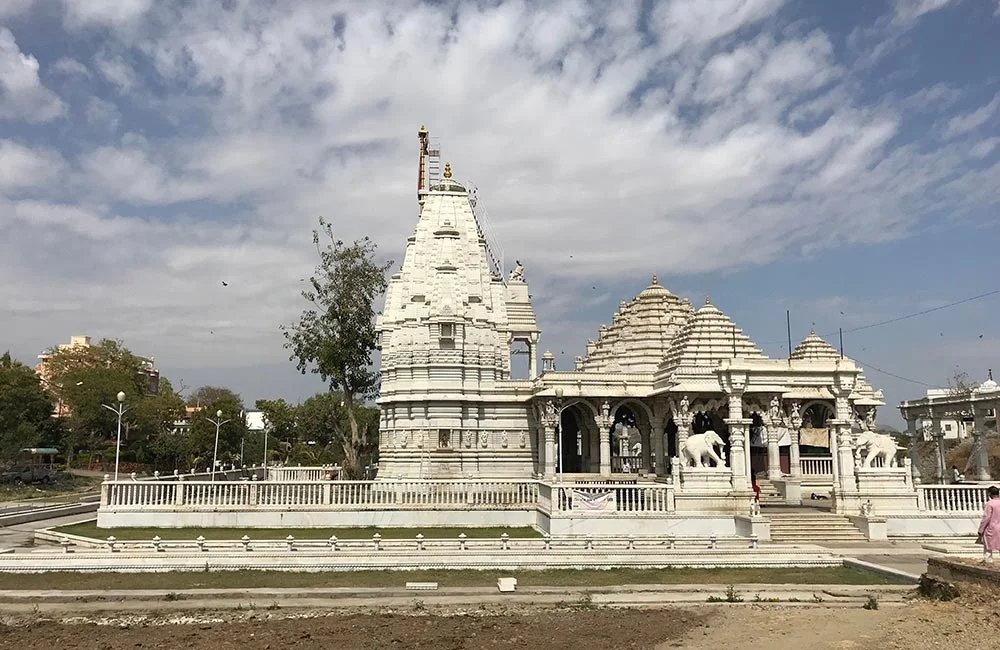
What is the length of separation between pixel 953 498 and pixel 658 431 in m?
13.8

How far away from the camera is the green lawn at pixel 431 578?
15.2 metres

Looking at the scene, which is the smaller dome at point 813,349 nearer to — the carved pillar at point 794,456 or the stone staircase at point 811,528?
the carved pillar at point 794,456

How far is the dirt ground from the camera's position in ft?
35.4

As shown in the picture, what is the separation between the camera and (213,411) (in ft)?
226

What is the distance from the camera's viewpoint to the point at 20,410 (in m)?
55.7

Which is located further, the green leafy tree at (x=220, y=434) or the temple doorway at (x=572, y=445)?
the green leafy tree at (x=220, y=434)

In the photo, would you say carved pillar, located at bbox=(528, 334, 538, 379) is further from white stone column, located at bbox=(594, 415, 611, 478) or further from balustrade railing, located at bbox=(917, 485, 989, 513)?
balustrade railing, located at bbox=(917, 485, 989, 513)

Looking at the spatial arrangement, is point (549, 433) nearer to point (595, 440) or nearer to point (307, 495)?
point (595, 440)

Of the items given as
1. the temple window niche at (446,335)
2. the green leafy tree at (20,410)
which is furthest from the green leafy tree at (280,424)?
the temple window niche at (446,335)

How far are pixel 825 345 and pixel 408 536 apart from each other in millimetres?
34374

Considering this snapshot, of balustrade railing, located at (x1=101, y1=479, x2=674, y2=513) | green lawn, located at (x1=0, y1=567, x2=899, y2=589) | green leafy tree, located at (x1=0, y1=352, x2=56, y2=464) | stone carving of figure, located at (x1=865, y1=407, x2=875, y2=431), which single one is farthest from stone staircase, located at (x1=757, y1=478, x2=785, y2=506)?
green leafy tree, located at (x1=0, y1=352, x2=56, y2=464)

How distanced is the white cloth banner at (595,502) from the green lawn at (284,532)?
169 cm

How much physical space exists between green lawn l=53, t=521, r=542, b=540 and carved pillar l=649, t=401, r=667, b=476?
38.7 feet

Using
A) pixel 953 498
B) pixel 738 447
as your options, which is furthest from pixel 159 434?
pixel 953 498
